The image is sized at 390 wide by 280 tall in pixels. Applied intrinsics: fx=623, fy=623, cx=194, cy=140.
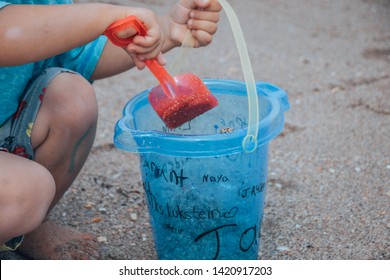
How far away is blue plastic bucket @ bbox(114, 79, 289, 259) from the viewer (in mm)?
1162

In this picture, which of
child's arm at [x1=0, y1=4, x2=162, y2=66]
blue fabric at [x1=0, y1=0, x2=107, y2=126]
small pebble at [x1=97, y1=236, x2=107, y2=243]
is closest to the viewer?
child's arm at [x1=0, y1=4, x2=162, y2=66]

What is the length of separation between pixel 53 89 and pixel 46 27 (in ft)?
0.83

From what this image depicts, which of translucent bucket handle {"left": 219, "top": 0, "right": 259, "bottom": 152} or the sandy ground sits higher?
translucent bucket handle {"left": 219, "top": 0, "right": 259, "bottom": 152}

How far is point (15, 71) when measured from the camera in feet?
A: 4.40

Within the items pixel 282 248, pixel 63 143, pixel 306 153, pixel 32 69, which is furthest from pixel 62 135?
pixel 306 153

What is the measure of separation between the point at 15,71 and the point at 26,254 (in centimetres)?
42

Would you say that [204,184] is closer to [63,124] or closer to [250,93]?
[250,93]

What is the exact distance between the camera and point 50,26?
111 centimetres

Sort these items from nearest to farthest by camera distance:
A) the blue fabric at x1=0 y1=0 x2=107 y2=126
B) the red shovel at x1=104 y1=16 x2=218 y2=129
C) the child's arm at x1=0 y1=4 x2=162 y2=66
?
the child's arm at x1=0 y1=4 x2=162 y2=66 → the red shovel at x1=104 y1=16 x2=218 y2=129 → the blue fabric at x1=0 y1=0 x2=107 y2=126

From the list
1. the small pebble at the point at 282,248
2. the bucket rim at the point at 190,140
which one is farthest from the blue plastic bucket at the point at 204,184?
the small pebble at the point at 282,248

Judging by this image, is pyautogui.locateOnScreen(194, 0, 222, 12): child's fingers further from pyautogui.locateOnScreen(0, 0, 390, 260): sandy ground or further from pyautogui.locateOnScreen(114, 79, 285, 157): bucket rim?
pyautogui.locateOnScreen(0, 0, 390, 260): sandy ground

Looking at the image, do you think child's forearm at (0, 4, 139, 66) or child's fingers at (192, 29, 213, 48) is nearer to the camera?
child's forearm at (0, 4, 139, 66)

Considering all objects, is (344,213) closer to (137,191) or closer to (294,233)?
(294,233)

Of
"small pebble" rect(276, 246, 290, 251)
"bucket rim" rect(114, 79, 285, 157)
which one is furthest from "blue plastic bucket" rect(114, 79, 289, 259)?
"small pebble" rect(276, 246, 290, 251)
